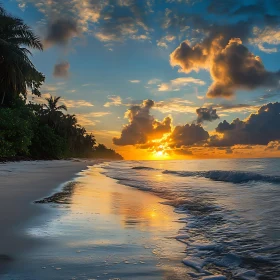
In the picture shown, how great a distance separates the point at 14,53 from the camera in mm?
21875

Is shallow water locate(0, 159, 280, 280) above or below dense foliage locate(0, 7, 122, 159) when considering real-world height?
below

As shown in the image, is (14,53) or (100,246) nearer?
(100,246)

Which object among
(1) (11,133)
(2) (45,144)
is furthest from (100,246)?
(2) (45,144)

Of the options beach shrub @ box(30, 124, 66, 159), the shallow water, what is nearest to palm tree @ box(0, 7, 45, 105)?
beach shrub @ box(30, 124, 66, 159)

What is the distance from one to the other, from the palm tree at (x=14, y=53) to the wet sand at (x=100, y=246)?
19.6 m

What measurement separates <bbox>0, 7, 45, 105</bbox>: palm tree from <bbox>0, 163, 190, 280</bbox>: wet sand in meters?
19.6

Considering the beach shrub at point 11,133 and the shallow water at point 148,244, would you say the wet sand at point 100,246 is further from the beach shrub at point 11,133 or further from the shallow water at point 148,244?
the beach shrub at point 11,133

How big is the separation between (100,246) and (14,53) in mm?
21957

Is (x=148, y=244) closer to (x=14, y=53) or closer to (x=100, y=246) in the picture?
(x=100, y=246)

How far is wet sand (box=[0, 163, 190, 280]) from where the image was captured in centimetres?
241

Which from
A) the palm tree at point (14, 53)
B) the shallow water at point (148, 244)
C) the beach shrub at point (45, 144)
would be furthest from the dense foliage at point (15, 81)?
the shallow water at point (148, 244)

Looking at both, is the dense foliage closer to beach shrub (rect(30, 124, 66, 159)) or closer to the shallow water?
beach shrub (rect(30, 124, 66, 159))

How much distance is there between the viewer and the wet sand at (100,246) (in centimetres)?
241

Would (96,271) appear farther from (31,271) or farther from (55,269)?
(31,271)
